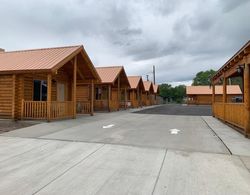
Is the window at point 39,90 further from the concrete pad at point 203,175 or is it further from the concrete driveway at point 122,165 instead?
the concrete pad at point 203,175

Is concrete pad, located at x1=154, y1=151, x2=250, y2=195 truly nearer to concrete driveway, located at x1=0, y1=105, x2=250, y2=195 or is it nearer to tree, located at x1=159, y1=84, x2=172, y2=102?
concrete driveway, located at x1=0, y1=105, x2=250, y2=195

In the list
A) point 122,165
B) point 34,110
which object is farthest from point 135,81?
point 122,165

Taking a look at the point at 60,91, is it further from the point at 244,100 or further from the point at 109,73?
the point at 244,100

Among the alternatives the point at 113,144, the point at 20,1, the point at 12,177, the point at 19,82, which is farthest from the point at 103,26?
the point at 12,177

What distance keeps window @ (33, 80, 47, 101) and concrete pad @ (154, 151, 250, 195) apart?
11.2 metres

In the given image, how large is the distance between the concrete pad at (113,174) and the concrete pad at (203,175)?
25 centimetres

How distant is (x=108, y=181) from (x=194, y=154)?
2.86 m

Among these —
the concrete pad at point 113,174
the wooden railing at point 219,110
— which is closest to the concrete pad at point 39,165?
the concrete pad at point 113,174

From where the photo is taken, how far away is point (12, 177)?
14.9ft

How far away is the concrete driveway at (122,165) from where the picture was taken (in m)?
4.11

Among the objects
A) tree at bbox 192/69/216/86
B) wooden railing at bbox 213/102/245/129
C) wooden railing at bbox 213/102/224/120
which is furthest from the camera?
tree at bbox 192/69/216/86

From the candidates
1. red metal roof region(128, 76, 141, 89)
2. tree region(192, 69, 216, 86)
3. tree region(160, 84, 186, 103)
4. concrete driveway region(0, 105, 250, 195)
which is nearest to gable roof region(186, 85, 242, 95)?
tree region(160, 84, 186, 103)

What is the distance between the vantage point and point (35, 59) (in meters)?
13.9

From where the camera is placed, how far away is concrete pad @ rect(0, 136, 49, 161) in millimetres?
6234
